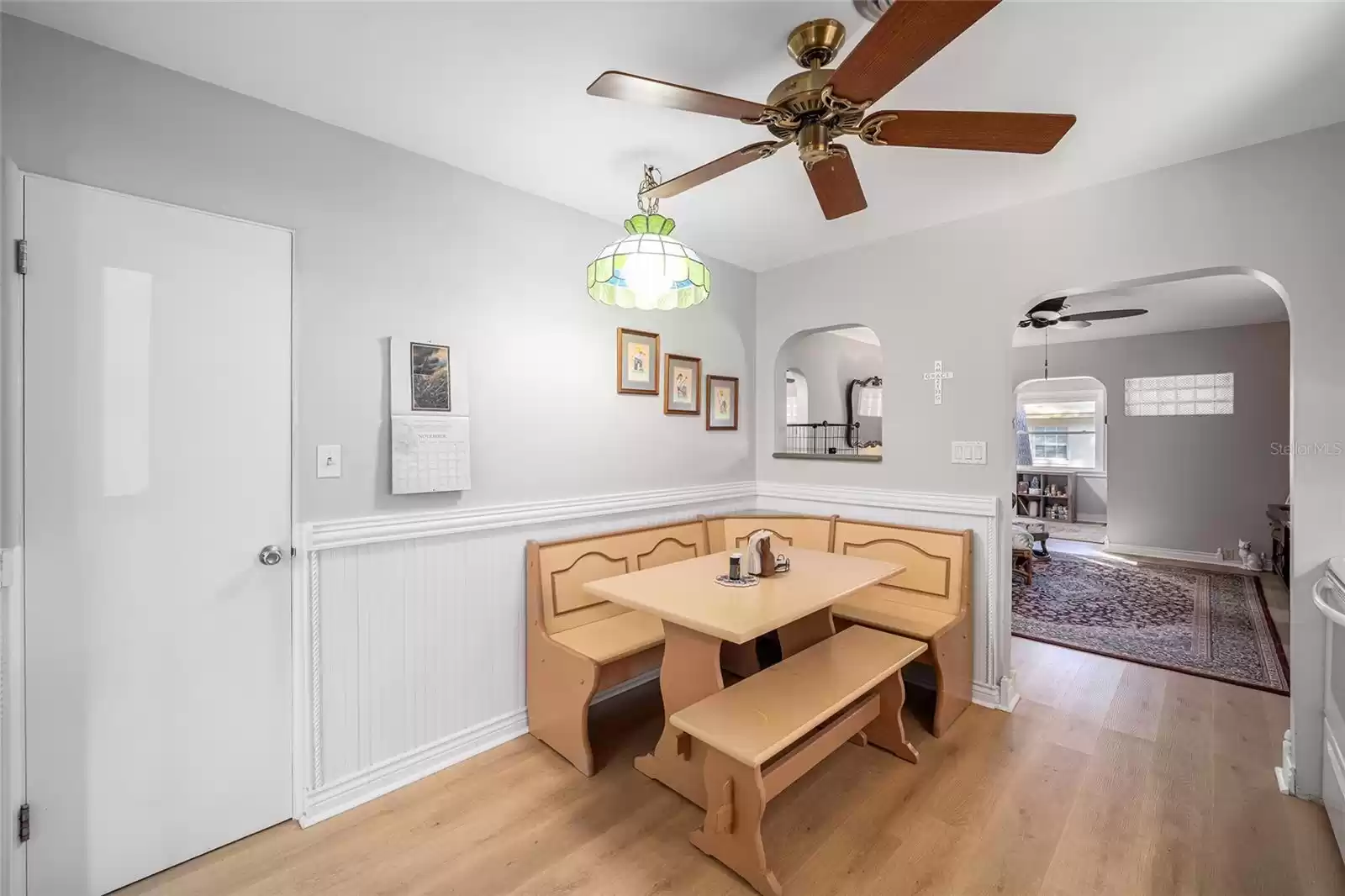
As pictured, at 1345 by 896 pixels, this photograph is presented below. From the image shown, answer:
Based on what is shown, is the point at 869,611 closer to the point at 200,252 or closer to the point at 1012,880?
the point at 1012,880

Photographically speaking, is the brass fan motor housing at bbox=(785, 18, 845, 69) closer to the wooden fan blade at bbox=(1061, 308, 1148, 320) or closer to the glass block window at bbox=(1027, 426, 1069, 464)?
the wooden fan blade at bbox=(1061, 308, 1148, 320)

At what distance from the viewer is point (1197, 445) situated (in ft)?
19.5

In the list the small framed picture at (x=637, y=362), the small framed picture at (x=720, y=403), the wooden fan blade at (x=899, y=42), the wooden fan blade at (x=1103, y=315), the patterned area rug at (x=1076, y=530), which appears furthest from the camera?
the patterned area rug at (x=1076, y=530)

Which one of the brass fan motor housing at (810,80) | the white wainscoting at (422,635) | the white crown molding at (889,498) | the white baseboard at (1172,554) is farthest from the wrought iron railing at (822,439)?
the brass fan motor housing at (810,80)

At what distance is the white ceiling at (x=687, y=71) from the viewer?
1.53 meters

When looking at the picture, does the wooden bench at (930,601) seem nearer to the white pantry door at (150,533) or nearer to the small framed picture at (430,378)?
the small framed picture at (430,378)

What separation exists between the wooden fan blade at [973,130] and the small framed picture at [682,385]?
1794 millimetres

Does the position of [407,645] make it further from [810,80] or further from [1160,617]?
[1160,617]

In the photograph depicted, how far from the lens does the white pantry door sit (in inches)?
62.0

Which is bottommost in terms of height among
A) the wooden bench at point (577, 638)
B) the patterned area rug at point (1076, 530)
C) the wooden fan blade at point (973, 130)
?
the patterned area rug at point (1076, 530)

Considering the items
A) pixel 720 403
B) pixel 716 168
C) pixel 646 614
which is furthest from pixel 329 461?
pixel 720 403

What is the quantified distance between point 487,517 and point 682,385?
1.40 metres

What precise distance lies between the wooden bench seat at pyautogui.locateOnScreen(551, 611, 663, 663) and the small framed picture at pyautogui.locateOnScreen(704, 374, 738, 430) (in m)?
1.33

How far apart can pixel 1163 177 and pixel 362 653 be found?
3.73 meters
